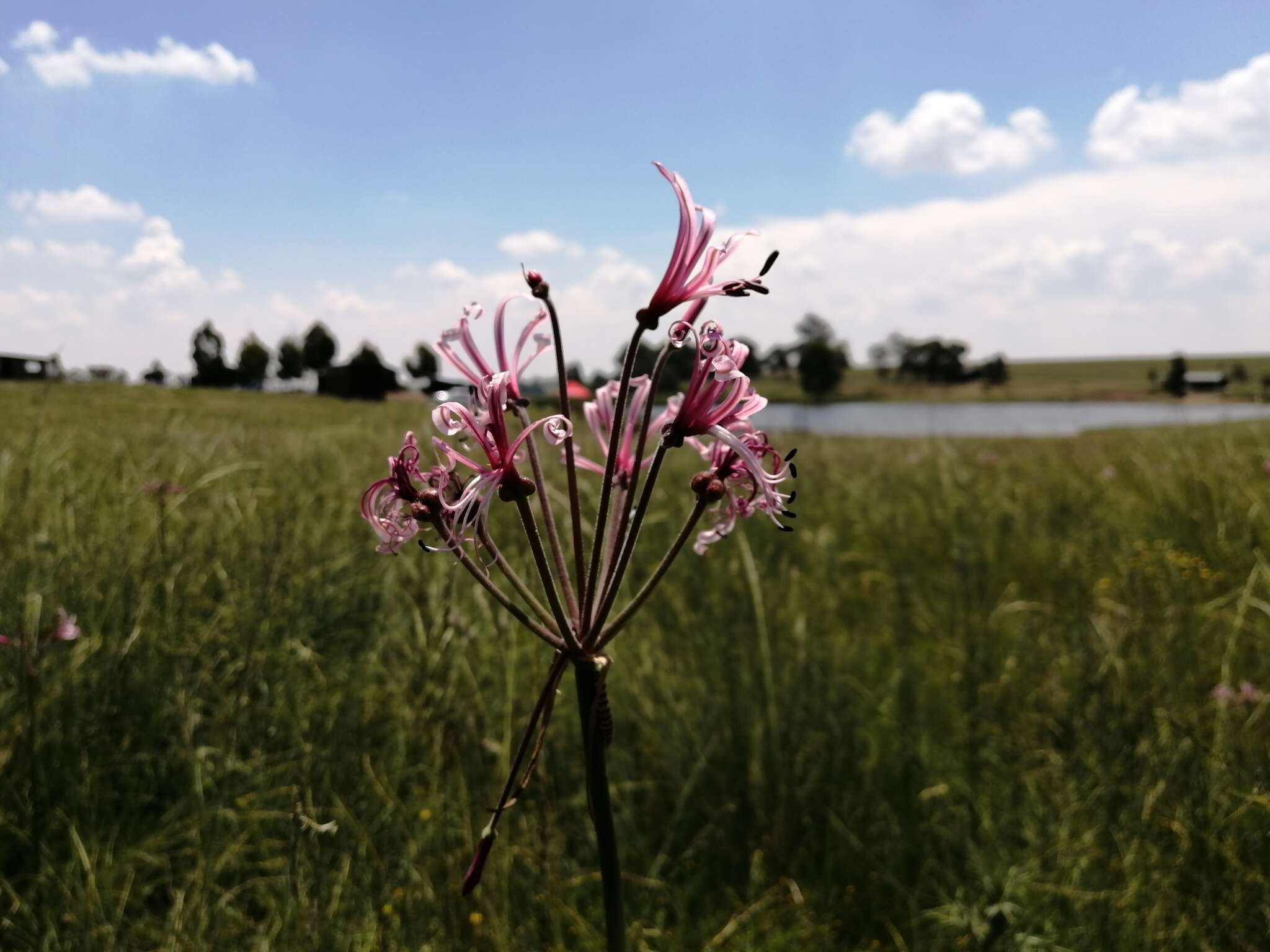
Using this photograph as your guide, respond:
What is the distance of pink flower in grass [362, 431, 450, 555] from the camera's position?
119cm

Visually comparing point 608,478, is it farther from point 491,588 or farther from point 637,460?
point 491,588

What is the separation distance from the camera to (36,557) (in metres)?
3.79

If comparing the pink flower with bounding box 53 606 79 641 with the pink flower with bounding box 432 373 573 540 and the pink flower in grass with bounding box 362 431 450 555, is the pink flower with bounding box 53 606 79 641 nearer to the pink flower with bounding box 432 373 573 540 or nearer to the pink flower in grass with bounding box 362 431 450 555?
the pink flower in grass with bounding box 362 431 450 555

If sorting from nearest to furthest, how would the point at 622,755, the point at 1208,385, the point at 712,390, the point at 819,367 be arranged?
the point at 712,390
the point at 622,755
the point at 1208,385
the point at 819,367

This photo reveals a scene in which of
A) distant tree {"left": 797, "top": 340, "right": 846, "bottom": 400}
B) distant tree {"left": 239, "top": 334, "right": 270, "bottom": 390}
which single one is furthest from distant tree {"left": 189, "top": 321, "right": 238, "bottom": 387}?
distant tree {"left": 797, "top": 340, "right": 846, "bottom": 400}

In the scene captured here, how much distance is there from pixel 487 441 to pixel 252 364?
4654 inches

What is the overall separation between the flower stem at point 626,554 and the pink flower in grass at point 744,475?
11 cm

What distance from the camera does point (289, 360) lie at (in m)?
108

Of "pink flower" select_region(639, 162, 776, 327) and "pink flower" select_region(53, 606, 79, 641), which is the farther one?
"pink flower" select_region(53, 606, 79, 641)

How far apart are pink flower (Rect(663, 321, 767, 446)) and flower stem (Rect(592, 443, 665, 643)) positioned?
6 cm

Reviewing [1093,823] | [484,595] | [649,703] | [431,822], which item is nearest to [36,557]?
[484,595]

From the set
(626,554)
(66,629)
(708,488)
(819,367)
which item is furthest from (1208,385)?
(819,367)

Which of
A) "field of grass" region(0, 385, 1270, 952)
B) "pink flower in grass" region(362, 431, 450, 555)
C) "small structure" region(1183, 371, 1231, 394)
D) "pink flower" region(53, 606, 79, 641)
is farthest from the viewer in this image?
"small structure" region(1183, 371, 1231, 394)

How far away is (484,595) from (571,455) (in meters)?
2.57
